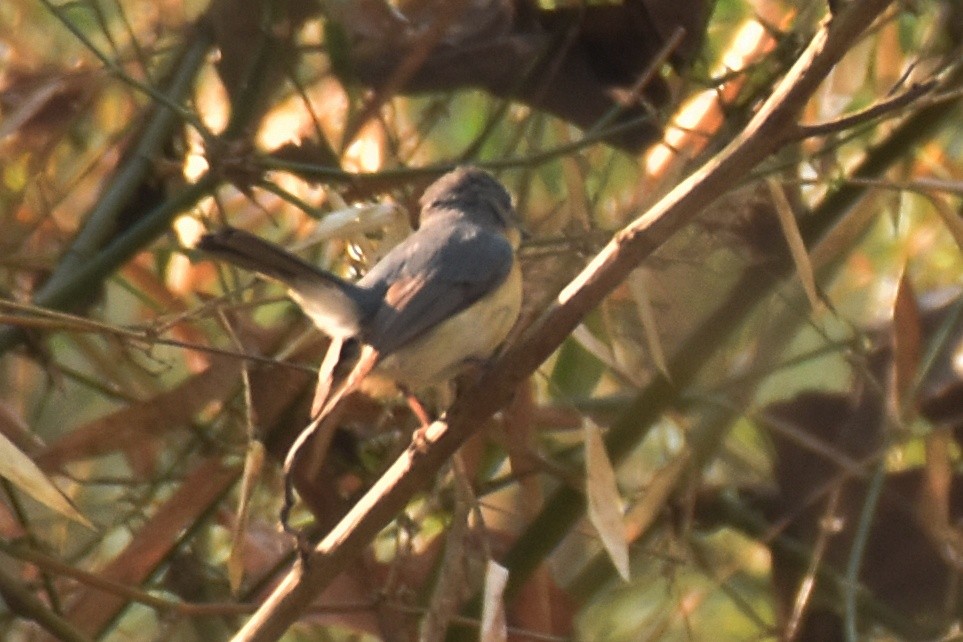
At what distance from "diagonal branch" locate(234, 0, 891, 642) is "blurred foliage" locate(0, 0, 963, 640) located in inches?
10.6

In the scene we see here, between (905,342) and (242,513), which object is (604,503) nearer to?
(242,513)

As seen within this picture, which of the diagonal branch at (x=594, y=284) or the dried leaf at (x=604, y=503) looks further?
the dried leaf at (x=604, y=503)

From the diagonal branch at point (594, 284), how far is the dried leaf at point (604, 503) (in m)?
0.26

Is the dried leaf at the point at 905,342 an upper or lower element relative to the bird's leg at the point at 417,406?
lower

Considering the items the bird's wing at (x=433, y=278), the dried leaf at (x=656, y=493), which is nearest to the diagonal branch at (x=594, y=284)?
the bird's wing at (x=433, y=278)

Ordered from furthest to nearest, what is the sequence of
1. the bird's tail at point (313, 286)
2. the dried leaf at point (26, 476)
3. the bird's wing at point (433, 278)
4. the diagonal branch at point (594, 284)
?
the bird's wing at point (433, 278) → the bird's tail at point (313, 286) → the dried leaf at point (26, 476) → the diagonal branch at point (594, 284)

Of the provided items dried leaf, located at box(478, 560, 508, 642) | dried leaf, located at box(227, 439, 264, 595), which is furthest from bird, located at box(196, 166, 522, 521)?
dried leaf, located at box(478, 560, 508, 642)

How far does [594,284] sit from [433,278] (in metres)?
0.50

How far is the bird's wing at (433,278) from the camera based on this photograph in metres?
1.60

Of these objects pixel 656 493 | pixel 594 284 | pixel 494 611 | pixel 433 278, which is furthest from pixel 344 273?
pixel 594 284

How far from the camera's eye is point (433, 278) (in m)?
1.69

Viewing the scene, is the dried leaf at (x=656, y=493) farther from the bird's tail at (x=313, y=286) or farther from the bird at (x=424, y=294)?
the bird's tail at (x=313, y=286)

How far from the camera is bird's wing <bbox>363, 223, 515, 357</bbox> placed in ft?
5.26

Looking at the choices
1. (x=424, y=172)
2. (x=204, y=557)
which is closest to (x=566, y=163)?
(x=424, y=172)
